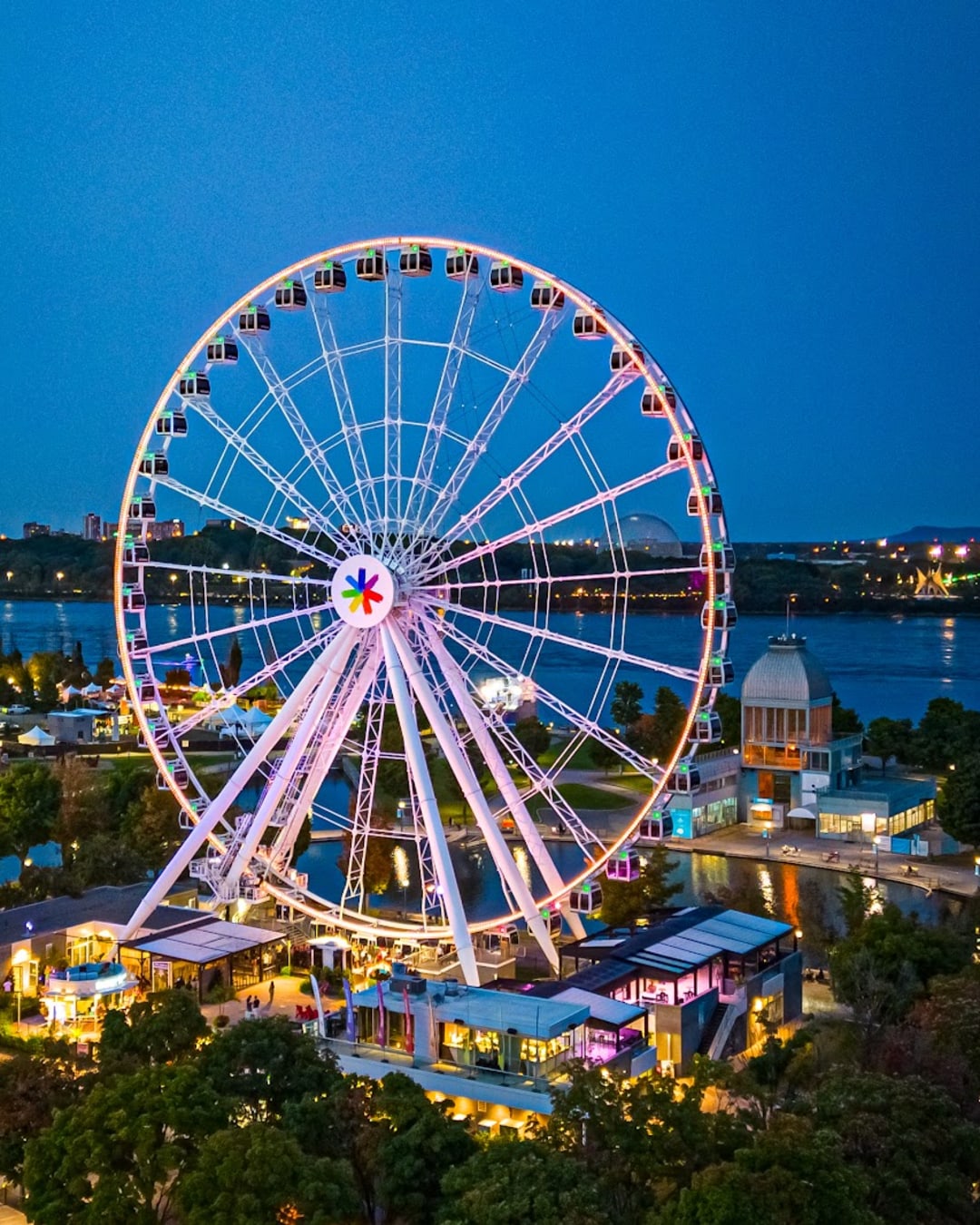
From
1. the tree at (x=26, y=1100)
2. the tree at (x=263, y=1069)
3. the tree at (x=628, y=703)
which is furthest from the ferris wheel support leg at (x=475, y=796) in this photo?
the tree at (x=628, y=703)

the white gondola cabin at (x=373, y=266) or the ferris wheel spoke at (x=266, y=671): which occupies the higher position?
the white gondola cabin at (x=373, y=266)

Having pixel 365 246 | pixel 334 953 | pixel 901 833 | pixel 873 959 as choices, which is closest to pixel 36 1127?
pixel 334 953

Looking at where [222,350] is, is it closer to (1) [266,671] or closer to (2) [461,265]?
(2) [461,265]

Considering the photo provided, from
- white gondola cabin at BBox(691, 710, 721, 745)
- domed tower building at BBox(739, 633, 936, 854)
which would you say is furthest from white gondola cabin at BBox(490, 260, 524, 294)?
domed tower building at BBox(739, 633, 936, 854)

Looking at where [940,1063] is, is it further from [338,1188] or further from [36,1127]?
[36,1127]

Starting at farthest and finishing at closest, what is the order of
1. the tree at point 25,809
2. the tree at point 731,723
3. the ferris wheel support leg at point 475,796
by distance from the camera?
the tree at point 731,723 → the tree at point 25,809 → the ferris wheel support leg at point 475,796

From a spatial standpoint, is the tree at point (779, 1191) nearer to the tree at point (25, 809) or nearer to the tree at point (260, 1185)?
the tree at point (260, 1185)
